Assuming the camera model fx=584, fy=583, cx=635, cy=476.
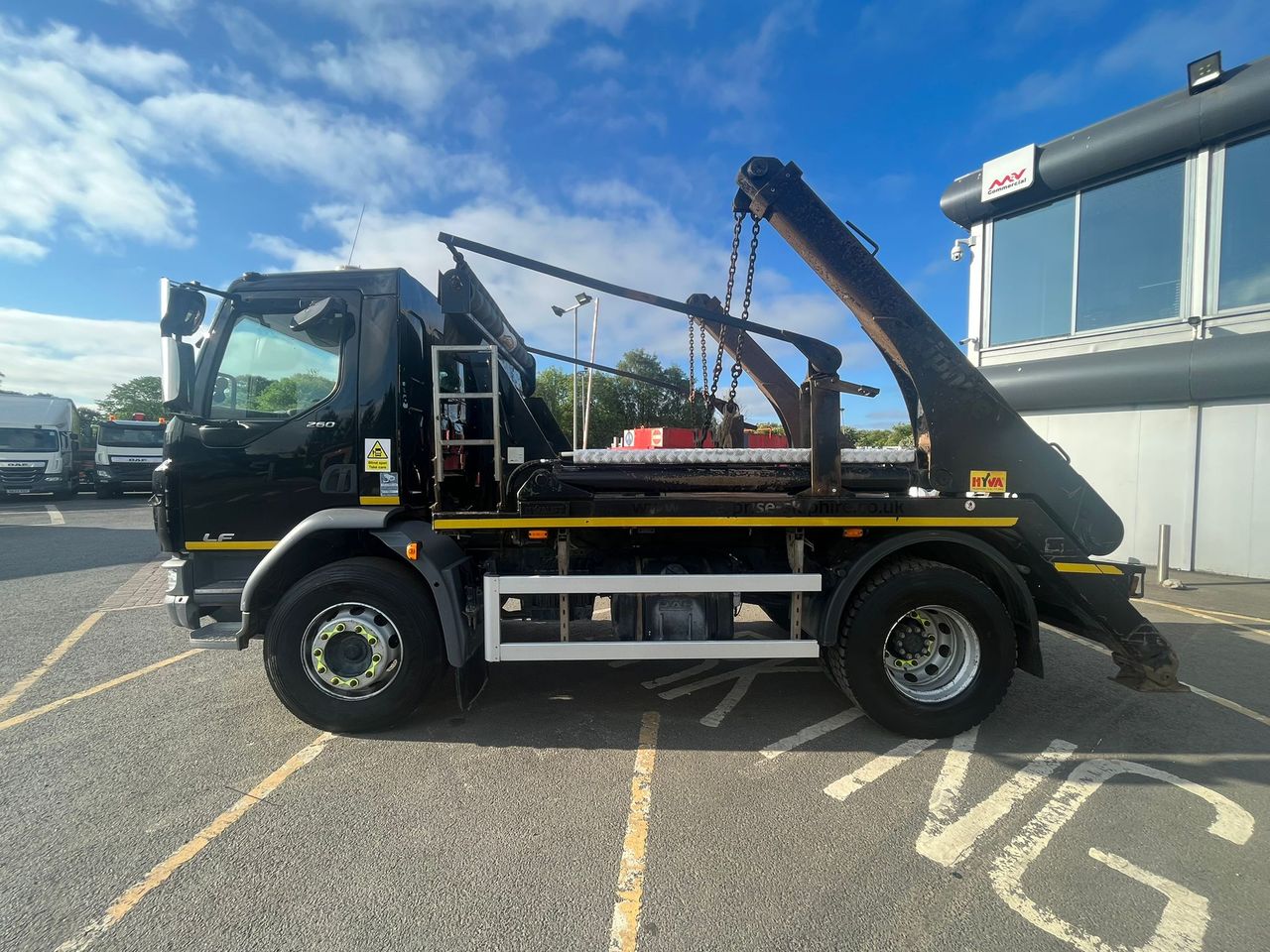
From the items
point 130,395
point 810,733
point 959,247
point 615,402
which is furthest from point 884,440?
point 130,395

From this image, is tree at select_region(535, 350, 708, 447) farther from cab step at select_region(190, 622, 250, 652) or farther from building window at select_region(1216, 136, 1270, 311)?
cab step at select_region(190, 622, 250, 652)

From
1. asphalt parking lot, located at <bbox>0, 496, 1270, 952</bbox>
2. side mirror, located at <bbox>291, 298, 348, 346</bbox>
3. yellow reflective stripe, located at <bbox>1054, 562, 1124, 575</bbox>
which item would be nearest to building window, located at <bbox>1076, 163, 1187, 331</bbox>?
asphalt parking lot, located at <bbox>0, 496, 1270, 952</bbox>

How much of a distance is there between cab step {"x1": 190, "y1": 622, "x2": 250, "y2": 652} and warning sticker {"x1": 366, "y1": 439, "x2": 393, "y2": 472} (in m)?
1.27

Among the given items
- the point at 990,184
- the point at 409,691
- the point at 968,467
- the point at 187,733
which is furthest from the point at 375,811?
the point at 990,184

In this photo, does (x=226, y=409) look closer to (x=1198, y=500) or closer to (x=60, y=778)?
(x=60, y=778)

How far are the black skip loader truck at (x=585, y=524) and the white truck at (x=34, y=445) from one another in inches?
840

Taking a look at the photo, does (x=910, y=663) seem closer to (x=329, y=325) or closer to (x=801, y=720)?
(x=801, y=720)

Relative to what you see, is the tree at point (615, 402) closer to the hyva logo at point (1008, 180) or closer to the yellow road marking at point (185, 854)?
the hyva logo at point (1008, 180)

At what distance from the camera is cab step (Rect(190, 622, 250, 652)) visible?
11.6 ft

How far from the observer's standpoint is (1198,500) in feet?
29.4

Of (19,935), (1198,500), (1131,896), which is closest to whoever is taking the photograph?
(19,935)

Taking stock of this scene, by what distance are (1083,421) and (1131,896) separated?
33.1 ft

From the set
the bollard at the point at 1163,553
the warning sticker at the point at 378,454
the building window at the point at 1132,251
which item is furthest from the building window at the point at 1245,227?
the warning sticker at the point at 378,454

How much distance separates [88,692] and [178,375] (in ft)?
8.55
